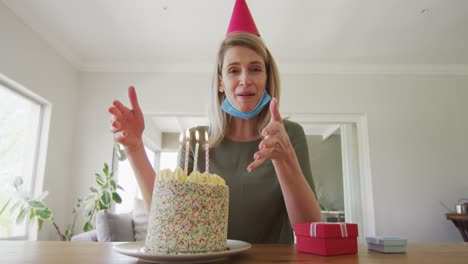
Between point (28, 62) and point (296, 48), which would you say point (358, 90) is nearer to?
point (296, 48)

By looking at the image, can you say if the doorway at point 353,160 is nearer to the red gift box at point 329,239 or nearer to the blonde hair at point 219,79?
the blonde hair at point 219,79

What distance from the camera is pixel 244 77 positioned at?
979mm

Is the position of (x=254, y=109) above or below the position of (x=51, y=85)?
below

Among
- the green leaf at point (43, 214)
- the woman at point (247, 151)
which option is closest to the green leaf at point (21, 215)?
the green leaf at point (43, 214)

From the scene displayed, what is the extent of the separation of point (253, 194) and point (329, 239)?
49cm

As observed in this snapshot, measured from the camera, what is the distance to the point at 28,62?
3.07m

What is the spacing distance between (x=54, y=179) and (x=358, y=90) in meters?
3.73

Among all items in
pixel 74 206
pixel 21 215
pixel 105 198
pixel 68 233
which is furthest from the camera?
pixel 74 206

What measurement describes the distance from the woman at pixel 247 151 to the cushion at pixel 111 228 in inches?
64.6

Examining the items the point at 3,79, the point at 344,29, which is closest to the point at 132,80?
the point at 3,79

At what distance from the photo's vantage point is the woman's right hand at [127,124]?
74 centimetres

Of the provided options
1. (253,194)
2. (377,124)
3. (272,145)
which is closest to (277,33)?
(377,124)

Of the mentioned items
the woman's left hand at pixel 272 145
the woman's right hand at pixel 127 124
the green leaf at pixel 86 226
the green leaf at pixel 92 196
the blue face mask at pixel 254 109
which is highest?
the blue face mask at pixel 254 109

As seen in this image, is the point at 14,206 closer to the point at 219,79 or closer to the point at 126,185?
the point at 126,185
